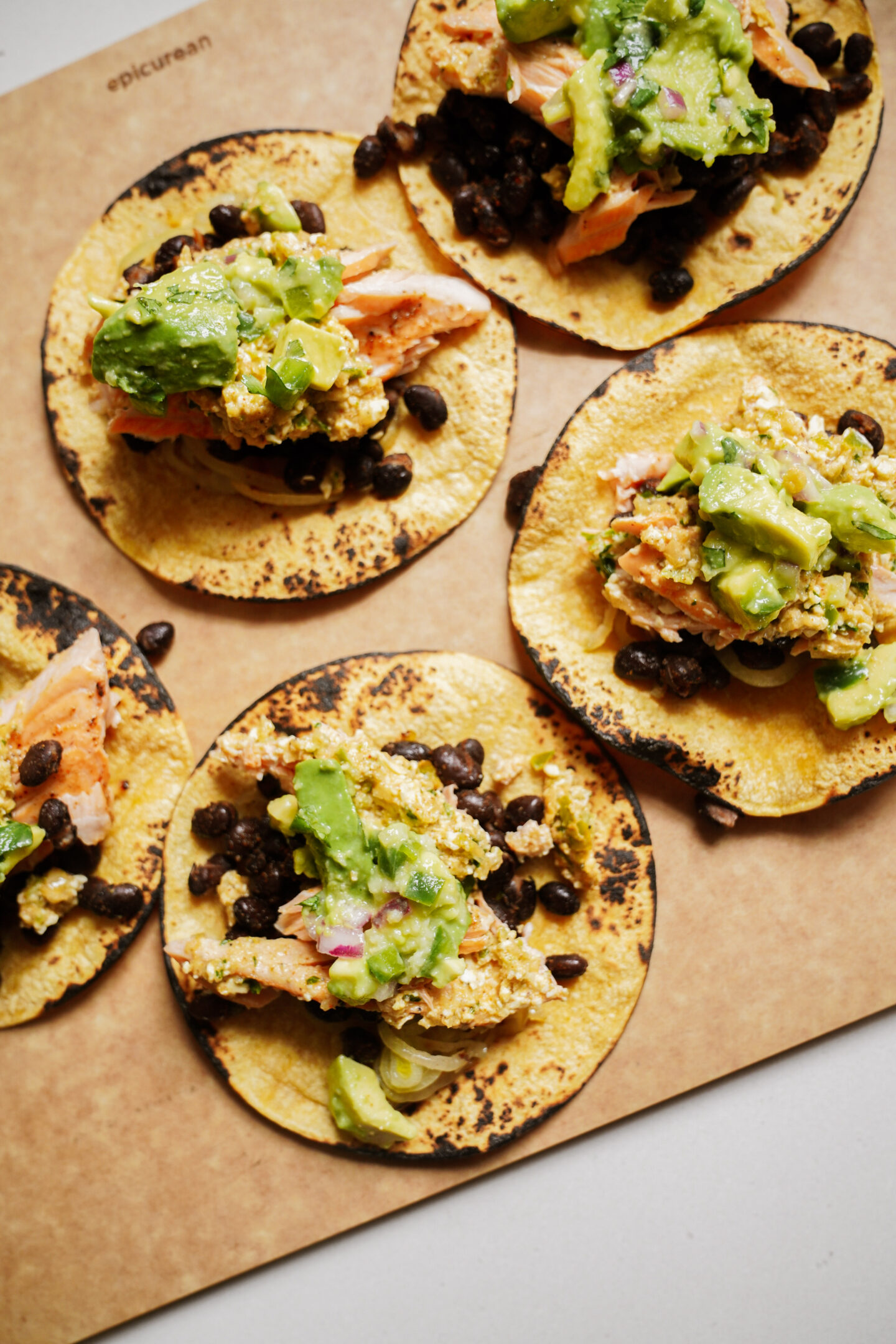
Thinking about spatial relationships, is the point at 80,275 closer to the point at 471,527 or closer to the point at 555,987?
the point at 471,527

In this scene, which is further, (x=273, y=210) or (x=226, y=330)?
(x=273, y=210)

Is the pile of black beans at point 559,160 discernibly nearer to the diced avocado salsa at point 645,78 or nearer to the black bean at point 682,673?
the diced avocado salsa at point 645,78

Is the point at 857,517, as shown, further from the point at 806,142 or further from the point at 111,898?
the point at 111,898

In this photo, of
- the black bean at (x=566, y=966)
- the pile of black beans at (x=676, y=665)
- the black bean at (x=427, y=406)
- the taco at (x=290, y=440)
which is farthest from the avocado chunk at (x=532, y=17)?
the black bean at (x=566, y=966)

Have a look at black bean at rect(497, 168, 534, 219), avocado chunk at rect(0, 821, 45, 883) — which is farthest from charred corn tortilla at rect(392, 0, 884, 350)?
avocado chunk at rect(0, 821, 45, 883)

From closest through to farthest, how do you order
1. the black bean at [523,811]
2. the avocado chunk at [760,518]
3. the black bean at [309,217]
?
the avocado chunk at [760,518], the black bean at [523,811], the black bean at [309,217]

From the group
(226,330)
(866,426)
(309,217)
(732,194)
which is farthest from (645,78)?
(226,330)

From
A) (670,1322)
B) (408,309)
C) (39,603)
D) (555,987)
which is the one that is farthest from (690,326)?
(670,1322)
